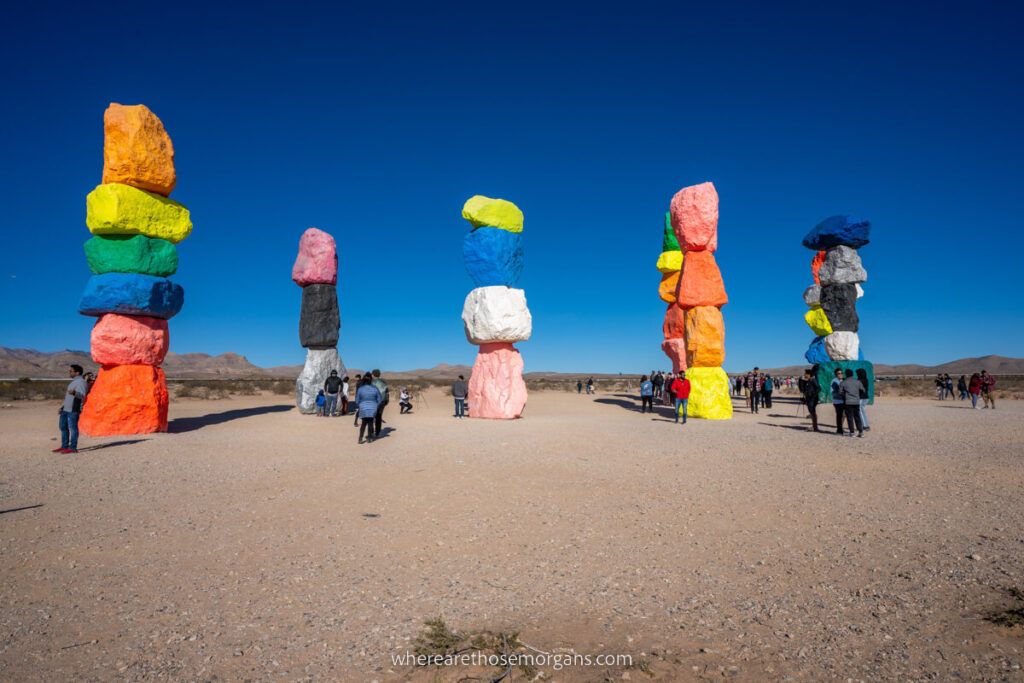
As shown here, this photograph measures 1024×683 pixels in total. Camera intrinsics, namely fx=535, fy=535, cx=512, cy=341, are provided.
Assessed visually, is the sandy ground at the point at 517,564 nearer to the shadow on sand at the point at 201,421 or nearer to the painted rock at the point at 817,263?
the shadow on sand at the point at 201,421

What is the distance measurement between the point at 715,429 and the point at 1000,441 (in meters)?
Answer: 5.95

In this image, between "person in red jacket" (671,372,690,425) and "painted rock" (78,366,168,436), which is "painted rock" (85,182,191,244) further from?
"person in red jacket" (671,372,690,425)

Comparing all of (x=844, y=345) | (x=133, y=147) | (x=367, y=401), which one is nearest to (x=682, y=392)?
(x=367, y=401)

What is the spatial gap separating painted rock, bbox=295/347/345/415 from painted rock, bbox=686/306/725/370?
500 inches

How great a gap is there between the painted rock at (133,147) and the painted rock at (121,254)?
4.66 ft

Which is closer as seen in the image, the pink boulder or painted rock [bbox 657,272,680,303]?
the pink boulder

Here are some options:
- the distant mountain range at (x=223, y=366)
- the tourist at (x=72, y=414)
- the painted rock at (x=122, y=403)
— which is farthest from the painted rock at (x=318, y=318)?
the distant mountain range at (x=223, y=366)

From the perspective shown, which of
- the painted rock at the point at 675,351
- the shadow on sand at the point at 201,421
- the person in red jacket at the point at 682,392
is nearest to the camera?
the shadow on sand at the point at 201,421

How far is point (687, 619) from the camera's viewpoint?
399cm

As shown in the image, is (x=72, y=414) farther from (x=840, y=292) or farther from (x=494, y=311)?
(x=840, y=292)

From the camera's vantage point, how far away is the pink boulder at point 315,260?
19.8 meters

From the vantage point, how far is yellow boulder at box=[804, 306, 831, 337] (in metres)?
24.1

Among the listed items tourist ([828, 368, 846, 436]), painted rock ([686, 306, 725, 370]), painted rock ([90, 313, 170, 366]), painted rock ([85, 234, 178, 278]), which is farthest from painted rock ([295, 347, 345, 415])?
tourist ([828, 368, 846, 436])

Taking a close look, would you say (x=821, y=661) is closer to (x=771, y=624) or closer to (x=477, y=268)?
(x=771, y=624)
